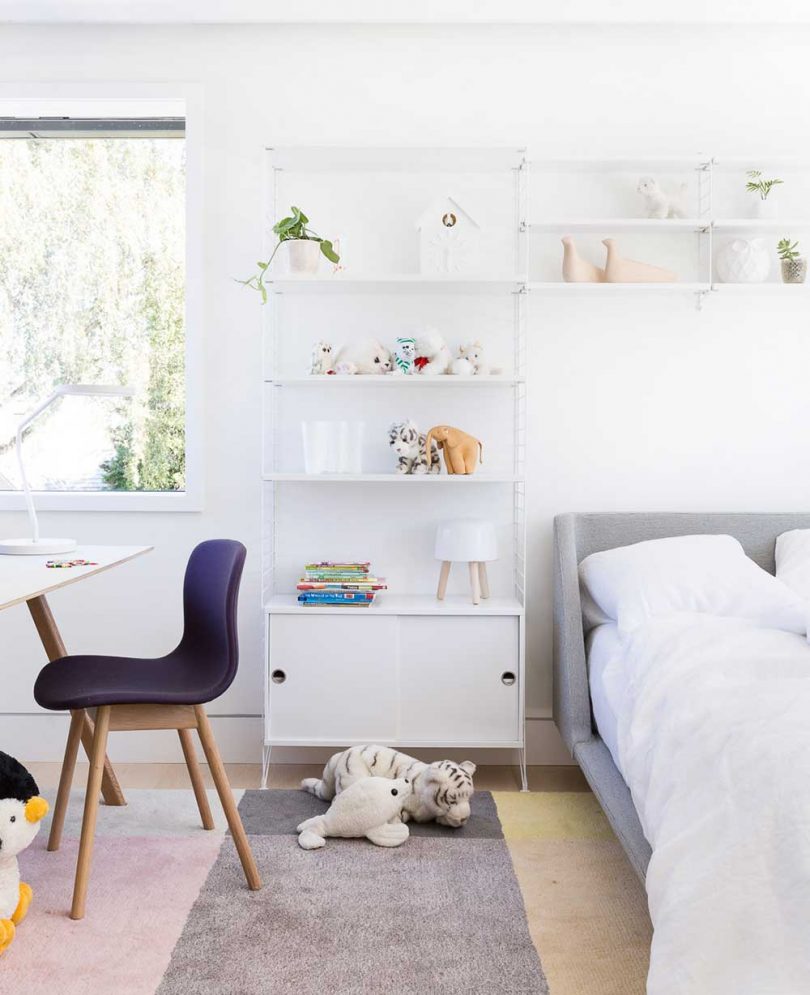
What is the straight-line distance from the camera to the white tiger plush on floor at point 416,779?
8.18 ft

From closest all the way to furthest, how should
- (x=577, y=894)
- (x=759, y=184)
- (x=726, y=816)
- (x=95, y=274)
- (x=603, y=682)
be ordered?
(x=726, y=816), (x=577, y=894), (x=603, y=682), (x=759, y=184), (x=95, y=274)

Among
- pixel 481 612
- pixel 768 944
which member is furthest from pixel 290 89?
pixel 768 944

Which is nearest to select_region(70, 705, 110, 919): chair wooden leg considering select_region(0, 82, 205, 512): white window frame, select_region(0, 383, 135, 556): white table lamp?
select_region(0, 383, 135, 556): white table lamp

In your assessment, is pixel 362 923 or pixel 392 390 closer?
pixel 362 923

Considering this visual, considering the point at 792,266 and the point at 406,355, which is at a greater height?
the point at 792,266

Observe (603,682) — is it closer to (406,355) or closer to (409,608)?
(409,608)

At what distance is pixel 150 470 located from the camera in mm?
3271

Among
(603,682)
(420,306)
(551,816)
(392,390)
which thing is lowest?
(551,816)

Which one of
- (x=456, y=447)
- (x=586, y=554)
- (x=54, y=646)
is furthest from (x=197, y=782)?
(x=586, y=554)

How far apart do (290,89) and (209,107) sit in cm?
29

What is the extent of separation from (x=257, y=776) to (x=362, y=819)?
67cm

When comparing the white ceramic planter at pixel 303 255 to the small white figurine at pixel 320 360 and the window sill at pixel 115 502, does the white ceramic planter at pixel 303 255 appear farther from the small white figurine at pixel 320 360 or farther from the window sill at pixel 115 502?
the window sill at pixel 115 502

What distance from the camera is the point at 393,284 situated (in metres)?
3.07

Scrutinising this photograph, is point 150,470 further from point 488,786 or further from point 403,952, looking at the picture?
point 403,952
